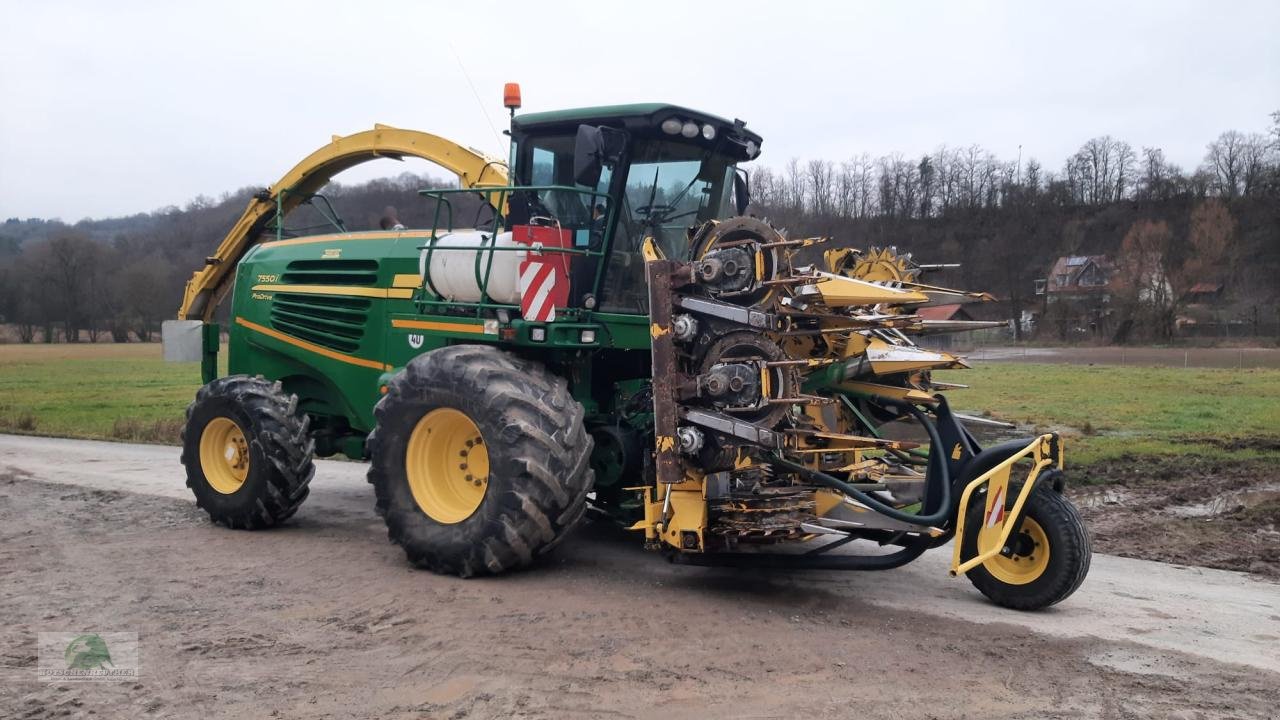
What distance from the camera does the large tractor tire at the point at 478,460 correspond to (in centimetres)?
581

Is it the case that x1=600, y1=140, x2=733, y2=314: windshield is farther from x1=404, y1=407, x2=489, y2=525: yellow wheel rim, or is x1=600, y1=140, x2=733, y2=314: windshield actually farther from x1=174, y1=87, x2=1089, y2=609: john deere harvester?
x1=404, y1=407, x2=489, y2=525: yellow wheel rim

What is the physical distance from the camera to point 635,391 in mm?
7035

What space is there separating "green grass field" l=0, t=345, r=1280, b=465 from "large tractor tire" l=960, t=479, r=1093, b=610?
19.7ft

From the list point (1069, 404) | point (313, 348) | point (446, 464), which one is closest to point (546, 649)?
point (446, 464)

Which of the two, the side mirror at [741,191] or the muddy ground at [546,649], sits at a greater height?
the side mirror at [741,191]

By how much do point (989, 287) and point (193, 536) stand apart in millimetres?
73924

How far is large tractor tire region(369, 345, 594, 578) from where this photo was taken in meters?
5.81

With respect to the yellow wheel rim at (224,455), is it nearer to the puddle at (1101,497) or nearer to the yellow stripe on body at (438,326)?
the yellow stripe on body at (438,326)

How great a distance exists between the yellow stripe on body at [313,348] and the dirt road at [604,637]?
1524 mm

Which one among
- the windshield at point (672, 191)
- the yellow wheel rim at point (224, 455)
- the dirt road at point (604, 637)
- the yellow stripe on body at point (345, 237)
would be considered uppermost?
the windshield at point (672, 191)

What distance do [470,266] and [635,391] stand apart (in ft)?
5.00

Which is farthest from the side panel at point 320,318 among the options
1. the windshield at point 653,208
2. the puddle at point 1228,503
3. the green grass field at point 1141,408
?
the green grass field at point 1141,408

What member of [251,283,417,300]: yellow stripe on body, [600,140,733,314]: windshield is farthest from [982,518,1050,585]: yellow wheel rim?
[251,283,417,300]: yellow stripe on body

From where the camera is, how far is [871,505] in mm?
5660
